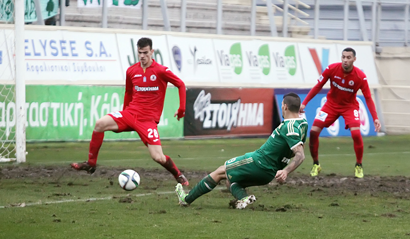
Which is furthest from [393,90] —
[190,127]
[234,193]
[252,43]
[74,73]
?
[234,193]

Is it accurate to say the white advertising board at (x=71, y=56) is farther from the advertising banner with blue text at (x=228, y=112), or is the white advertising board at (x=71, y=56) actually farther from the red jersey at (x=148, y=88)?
the red jersey at (x=148, y=88)

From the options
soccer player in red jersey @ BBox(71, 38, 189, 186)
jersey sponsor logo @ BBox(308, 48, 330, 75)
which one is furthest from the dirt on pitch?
jersey sponsor logo @ BBox(308, 48, 330, 75)

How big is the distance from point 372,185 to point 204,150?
664 centimetres

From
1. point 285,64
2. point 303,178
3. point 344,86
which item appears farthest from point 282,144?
point 285,64

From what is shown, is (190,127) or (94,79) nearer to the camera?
(94,79)

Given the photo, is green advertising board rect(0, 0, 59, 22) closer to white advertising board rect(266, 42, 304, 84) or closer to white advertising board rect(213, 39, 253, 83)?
white advertising board rect(213, 39, 253, 83)

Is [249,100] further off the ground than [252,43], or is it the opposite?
[252,43]

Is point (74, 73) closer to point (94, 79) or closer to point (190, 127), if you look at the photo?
point (94, 79)

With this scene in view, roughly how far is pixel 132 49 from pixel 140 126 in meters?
9.08

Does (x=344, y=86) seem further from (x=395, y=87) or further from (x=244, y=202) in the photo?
(x=395, y=87)

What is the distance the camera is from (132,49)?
18.7 m

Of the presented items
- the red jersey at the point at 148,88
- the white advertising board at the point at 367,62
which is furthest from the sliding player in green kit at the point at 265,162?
the white advertising board at the point at 367,62

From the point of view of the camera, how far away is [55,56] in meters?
17.0

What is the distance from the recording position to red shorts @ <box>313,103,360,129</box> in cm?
1207
